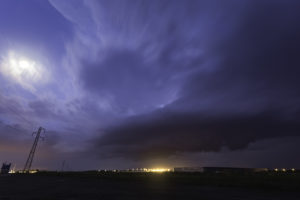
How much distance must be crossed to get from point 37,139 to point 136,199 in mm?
95570

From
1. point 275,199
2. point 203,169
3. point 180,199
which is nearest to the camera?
point 180,199

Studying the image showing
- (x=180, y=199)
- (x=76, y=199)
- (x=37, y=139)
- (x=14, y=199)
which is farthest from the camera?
(x=37, y=139)

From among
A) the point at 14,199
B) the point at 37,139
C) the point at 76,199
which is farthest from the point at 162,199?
the point at 37,139

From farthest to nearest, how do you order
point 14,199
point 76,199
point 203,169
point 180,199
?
point 203,169 → point 180,199 → point 76,199 → point 14,199

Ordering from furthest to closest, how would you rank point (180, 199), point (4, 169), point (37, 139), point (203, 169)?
1. point (203, 169)
2. point (4, 169)
3. point (37, 139)
4. point (180, 199)

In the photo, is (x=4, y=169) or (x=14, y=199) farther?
(x=4, y=169)

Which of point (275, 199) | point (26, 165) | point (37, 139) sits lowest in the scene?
point (275, 199)

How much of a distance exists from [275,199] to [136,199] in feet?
43.6

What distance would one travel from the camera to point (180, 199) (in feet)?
53.6

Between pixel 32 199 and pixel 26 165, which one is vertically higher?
pixel 26 165

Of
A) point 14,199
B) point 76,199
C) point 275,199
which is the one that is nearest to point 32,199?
point 14,199

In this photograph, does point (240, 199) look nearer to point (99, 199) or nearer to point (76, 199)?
point (99, 199)

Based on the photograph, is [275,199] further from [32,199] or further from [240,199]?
[32,199]

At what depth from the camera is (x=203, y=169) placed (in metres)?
156
